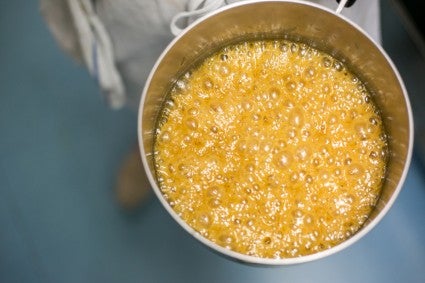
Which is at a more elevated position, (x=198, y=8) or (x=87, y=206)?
(x=198, y=8)

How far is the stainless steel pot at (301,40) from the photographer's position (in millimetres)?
423

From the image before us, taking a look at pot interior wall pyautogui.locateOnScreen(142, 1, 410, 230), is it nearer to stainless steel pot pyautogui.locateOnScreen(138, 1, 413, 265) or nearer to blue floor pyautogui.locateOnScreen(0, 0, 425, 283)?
stainless steel pot pyautogui.locateOnScreen(138, 1, 413, 265)

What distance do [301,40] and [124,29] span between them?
0.21 meters

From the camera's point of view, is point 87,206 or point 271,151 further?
point 87,206

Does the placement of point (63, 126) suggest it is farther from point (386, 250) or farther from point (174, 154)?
point (386, 250)

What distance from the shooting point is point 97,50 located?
588 millimetres

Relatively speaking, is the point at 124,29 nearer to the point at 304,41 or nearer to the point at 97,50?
the point at 97,50

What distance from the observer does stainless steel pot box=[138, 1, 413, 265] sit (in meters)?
0.42

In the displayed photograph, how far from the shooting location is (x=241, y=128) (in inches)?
18.3

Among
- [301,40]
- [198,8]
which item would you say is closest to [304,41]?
[301,40]

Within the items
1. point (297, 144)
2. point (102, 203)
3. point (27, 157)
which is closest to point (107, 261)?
point (102, 203)

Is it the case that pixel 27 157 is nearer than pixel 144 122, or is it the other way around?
pixel 144 122

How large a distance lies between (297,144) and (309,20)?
120 millimetres

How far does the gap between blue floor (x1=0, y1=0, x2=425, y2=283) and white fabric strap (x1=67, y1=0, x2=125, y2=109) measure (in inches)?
1.4
